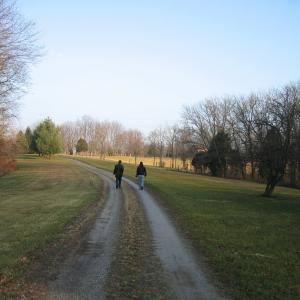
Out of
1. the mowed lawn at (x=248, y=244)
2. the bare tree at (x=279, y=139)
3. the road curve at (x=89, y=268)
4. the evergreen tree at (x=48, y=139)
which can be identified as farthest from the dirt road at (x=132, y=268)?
the evergreen tree at (x=48, y=139)

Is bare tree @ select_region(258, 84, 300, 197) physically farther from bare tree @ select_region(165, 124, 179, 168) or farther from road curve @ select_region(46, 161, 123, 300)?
bare tree @ select_region(165, 124, 179, 168)

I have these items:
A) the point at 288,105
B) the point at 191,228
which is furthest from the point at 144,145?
the point at 191,228

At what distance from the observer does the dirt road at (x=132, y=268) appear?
22.0 feet

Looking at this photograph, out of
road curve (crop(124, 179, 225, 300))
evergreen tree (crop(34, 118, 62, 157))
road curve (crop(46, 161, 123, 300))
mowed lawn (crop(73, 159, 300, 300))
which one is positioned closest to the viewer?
road curve (crop(46, 161, 123, 300))

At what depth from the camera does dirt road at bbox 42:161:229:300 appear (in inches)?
265

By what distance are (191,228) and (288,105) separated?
15.6 metres

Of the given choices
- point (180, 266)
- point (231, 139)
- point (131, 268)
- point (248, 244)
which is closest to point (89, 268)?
point (131, 268)

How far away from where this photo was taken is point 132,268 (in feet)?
26.8

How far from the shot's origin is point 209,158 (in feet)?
222

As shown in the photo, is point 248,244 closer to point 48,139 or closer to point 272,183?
point 272,183

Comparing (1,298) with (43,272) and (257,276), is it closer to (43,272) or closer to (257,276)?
(43,272)

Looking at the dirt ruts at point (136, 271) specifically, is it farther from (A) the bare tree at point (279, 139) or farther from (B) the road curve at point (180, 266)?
(A) the bare tree at point (279, 139)

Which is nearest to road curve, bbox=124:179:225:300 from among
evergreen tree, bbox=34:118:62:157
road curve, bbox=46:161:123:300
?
road curve, bbox=46:161:123:300

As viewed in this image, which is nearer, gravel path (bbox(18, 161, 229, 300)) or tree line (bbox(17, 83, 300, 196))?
gravel path (bbox(18, 161, 229, 300))
